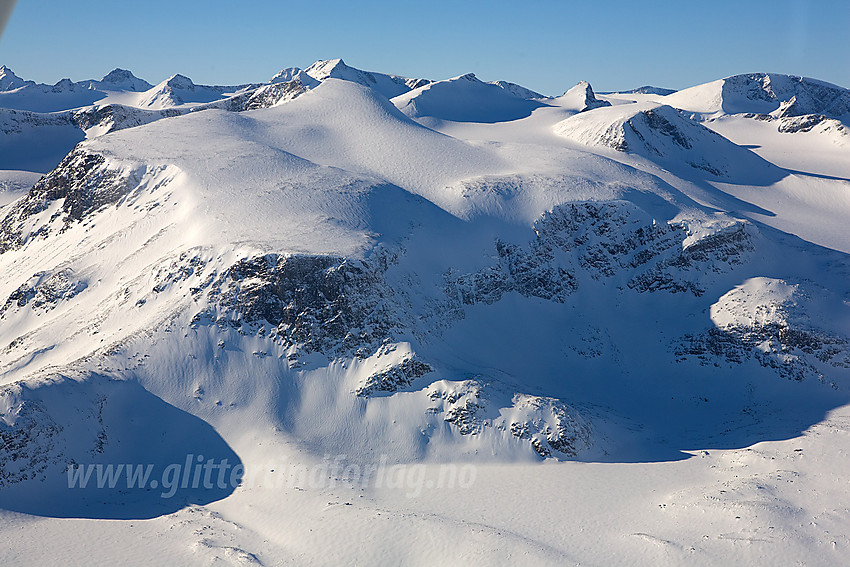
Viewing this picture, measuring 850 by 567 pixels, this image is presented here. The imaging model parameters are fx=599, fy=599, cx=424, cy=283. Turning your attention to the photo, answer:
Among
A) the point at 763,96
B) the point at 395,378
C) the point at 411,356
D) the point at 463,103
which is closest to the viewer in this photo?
the point at 395,378

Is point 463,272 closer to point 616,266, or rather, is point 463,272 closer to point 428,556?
point 616,266

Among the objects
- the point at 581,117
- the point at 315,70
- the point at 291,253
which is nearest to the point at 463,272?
the point at 291,253

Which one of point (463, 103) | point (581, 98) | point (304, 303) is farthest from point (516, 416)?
point (581, 98)

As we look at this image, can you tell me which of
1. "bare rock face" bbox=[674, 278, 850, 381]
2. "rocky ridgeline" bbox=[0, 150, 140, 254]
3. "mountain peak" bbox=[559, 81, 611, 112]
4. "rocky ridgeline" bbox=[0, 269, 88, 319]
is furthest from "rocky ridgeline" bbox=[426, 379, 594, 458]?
"mountain peak" bbox=[559, 81, 611, 112]

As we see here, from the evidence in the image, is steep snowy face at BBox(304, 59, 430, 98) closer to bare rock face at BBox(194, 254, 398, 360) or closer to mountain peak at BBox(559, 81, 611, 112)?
mountain peak at BBox(559, 81, 611, 112)

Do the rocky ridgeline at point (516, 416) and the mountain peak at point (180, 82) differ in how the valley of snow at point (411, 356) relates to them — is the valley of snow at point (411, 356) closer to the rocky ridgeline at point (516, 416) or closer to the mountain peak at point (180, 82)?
the rocky ridgeline at point (516, 416)

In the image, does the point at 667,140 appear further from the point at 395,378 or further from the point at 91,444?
the point at 91,444
